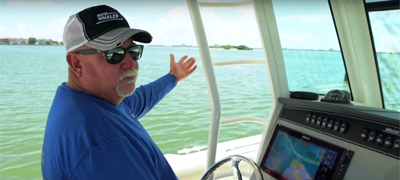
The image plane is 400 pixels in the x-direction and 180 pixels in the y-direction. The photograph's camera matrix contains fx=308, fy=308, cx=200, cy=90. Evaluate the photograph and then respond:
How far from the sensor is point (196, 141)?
3.64 m

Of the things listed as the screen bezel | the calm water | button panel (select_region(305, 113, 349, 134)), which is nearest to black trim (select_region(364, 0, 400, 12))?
the calm water

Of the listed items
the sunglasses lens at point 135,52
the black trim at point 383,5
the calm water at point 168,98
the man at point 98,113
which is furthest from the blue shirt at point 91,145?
the black trim at point 383,5

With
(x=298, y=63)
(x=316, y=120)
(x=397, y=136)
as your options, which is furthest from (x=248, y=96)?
(x=397, y=136)

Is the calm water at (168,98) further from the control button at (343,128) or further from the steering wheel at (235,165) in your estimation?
the steering wheel at (235,165)

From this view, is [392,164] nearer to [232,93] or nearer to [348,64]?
[348,64]

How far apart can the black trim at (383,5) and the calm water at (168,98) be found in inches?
15.0

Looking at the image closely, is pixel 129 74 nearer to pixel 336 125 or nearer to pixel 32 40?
pixel 336 125

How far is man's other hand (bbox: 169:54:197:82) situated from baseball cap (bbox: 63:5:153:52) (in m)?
0.82

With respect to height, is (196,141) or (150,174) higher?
(150,174)

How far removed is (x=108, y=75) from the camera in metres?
1.24

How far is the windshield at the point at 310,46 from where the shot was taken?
2.04m

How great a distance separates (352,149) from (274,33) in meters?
0.91

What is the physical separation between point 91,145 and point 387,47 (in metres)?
1.64

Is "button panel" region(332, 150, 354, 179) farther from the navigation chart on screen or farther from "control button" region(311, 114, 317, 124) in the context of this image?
"control button" region(311, 114, 317, 124)
